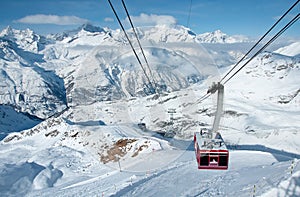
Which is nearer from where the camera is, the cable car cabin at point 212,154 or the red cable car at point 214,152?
the red cable car at point 214,152

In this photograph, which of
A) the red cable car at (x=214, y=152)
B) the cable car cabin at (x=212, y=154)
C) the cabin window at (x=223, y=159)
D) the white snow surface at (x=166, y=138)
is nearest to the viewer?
the white snow surface at (x=166, y=138)

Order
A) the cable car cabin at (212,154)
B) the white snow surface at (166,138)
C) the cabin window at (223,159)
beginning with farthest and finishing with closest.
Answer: the cabin window at (223,159), the cable car cabin at (212,154), the white snow surface at (166,138)

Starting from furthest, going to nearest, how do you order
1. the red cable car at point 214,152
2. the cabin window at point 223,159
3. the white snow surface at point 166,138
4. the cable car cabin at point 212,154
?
1. the cabin window at point 223,159
2. the cable car cabin at point 212,154
3. the red cable car at point 214,152
4. the white snow surface at point 166,138

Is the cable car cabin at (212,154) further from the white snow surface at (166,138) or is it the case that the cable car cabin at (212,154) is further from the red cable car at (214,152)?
the white snow surface at (166,138)

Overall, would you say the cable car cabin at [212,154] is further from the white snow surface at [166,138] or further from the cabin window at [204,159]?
the white snow surface at [166,138]

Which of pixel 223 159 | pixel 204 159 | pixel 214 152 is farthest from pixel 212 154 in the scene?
pixel 223 159

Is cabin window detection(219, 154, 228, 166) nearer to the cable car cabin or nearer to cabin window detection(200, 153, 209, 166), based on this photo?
the cable car cabin

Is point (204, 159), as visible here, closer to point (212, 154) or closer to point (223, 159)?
point (212, 154)

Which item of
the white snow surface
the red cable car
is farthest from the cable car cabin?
the white snow surface

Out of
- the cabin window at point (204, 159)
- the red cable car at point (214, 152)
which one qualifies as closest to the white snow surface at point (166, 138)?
the red cable car at point (214, 152)

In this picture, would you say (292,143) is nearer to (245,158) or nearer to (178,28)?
(245,158)
